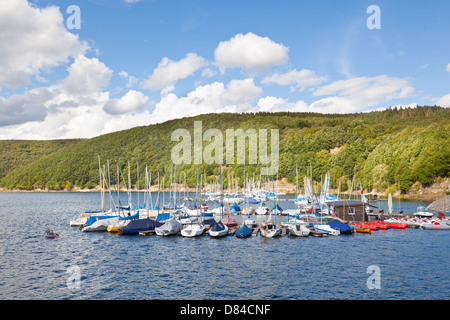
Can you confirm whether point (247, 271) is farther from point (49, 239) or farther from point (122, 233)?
point (49, 239)

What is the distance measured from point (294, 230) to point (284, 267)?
2068 cm

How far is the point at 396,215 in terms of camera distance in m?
86.2

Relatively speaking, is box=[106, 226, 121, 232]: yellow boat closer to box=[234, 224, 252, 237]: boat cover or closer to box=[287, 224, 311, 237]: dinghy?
box=[234, 224, 252, 237]: boat cover

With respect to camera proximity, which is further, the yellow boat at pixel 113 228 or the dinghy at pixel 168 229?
the yellow boat at pixel 113 228

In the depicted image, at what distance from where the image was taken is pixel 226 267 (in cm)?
4384

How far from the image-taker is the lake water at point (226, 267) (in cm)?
3481

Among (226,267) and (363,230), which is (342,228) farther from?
(226,267)

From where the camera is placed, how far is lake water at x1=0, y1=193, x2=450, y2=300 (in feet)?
114

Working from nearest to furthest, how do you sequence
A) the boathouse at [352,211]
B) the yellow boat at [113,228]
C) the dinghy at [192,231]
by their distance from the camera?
the dinghy at [192,231] < the yellow boat at [113,228] < the boathouse at [352,211]

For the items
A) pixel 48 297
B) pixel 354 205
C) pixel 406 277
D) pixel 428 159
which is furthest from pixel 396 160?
pixel 48 297

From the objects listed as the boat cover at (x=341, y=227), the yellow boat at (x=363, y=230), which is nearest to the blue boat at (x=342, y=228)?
the boat cover at (x=341, y=227)

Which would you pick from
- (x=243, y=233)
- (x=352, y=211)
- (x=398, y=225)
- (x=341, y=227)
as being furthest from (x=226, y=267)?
(x=398, y=225)

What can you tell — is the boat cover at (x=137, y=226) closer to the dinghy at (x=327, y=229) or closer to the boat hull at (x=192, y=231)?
the boat hull at (x=192, y=231)

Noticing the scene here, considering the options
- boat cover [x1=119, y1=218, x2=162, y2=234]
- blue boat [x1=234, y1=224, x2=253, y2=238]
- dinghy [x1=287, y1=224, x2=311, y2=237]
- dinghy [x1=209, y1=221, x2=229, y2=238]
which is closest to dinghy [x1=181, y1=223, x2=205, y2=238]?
dinghy [x1=209, y1=221, x2=229, y2=238]
